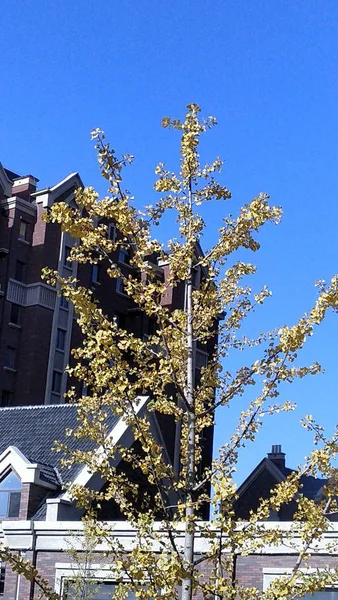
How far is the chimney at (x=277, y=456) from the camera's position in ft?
176

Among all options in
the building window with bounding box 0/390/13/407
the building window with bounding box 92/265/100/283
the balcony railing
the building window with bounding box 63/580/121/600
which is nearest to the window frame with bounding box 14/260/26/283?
the balcony railing

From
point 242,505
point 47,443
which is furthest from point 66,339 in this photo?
point 47,443

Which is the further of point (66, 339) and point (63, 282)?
point (66, 339)

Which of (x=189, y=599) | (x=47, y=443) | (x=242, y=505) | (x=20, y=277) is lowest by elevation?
(x=189, y=599)

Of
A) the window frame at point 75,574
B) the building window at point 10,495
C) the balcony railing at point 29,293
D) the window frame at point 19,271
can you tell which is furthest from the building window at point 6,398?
the window frame at point 75,574

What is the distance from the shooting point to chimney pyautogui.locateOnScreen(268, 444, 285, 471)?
2116 inches

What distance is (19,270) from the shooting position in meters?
52.2

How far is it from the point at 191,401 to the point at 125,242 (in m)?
2.08

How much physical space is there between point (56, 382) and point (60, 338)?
2581 millimetres

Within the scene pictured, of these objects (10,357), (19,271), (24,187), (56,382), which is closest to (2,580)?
(10,357)

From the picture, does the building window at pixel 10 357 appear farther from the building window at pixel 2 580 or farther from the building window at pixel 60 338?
the building window at pixel 2 580

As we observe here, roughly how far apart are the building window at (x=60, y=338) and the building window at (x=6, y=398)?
395cm

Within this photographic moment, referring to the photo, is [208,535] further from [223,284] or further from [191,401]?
[223,284]

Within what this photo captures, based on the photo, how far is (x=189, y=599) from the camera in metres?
10.8
